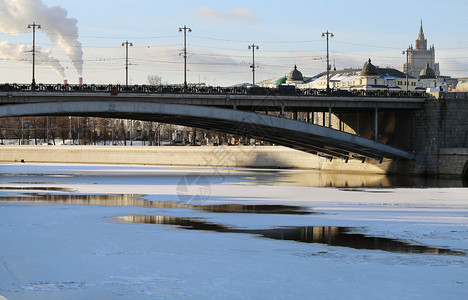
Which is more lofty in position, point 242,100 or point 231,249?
point 242,100

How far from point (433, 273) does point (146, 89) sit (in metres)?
43.9

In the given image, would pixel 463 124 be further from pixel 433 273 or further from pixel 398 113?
pixel 433 273

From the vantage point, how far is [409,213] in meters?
28.1

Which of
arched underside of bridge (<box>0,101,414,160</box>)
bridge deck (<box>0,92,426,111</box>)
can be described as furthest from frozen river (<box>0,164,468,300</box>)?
bridge deck (<box>0,92,426,111</box>)

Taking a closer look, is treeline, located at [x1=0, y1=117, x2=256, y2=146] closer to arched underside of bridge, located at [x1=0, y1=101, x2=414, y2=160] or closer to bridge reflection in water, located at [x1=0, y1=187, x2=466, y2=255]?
arched underside of bridge, located at [x1=0, y1=101, x2=414, y2=160]

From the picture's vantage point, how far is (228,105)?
59.6 meters

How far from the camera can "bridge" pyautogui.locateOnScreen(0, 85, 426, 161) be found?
54.1 metres

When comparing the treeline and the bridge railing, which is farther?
the treeline

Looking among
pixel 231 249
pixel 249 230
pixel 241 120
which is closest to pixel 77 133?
pixel 241 120

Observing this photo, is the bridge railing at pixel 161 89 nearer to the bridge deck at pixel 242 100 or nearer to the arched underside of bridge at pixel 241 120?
the bridge deck at pixel 242 100

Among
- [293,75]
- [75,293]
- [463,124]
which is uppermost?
[293,75]

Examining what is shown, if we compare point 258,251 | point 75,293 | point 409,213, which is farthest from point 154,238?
point 409,213

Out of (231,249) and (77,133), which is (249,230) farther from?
(77,133)

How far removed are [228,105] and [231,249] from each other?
41657mm
